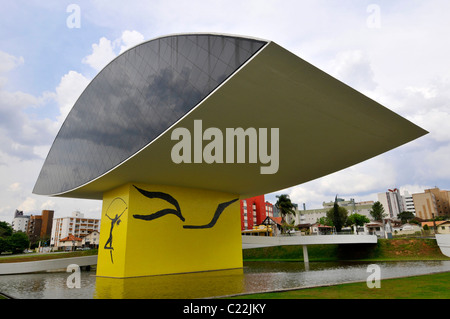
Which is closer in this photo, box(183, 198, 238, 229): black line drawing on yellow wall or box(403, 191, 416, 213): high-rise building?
box(183, 198, 238, 229): black line drawing on yellow wall

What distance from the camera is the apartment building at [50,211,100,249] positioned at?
85625 millimetres

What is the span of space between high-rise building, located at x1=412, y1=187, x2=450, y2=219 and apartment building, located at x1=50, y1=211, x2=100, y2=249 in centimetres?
10247

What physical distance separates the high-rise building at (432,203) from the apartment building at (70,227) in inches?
4034

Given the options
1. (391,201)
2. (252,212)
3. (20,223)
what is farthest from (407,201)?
(20,223)

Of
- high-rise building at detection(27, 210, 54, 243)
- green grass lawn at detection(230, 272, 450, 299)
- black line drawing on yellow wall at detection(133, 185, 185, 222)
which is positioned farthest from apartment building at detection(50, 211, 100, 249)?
green grass lawn at detection(230, 272, 450, 299)

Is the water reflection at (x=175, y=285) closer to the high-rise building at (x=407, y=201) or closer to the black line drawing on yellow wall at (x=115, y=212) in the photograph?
the black line drawing on yellow wall at (x=115, y=212)

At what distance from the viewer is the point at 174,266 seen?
1767 centimetres

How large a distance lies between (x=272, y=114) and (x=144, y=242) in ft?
34.5

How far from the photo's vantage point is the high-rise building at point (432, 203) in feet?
316

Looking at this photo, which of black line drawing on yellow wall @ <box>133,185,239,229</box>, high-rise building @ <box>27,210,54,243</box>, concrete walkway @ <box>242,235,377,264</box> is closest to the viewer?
black line drawing on yellow wall @ <box>133,185,239,229</box>

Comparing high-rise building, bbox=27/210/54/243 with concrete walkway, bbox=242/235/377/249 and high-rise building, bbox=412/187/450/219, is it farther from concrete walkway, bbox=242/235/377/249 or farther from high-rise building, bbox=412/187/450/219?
high-rise building, bbox=412/187/450/219

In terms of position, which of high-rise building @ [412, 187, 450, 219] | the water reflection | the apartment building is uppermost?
high-rise building @ [412, 187, 450, 219]

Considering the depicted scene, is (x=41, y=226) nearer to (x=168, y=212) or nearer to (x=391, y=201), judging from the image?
(x=168, y=212)
